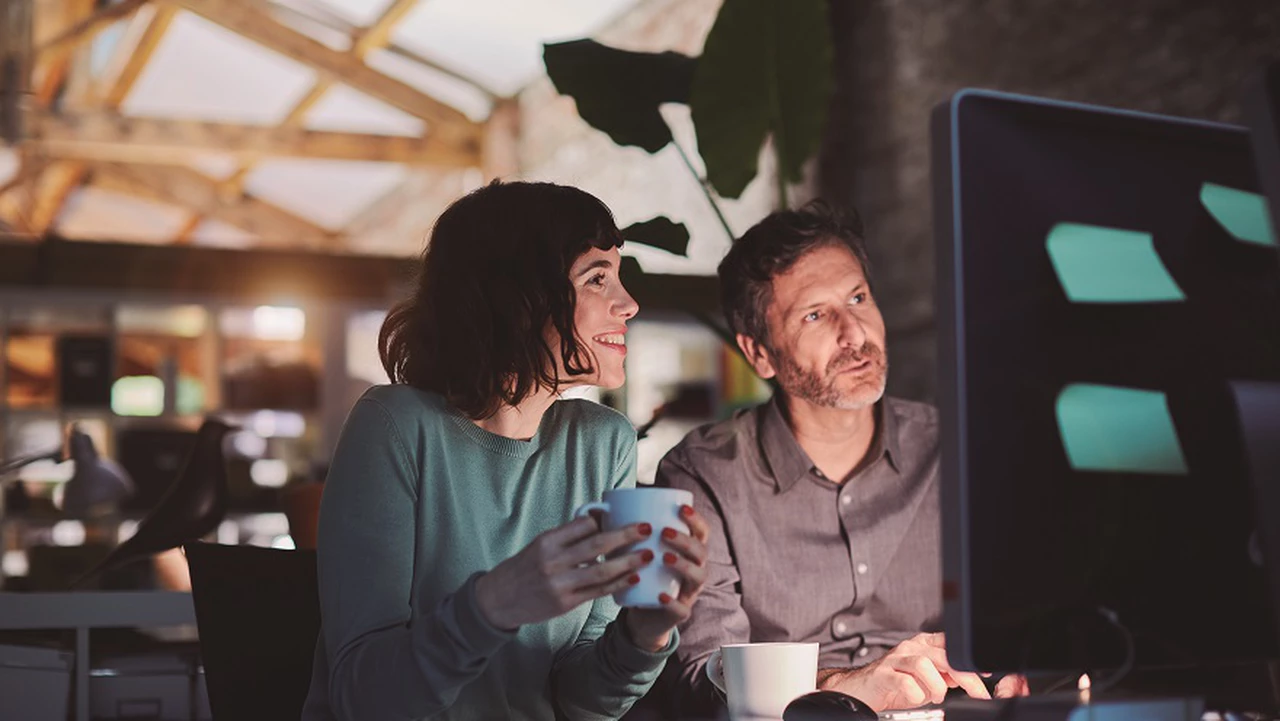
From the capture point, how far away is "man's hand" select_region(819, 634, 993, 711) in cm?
114

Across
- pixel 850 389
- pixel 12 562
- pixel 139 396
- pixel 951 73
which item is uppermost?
pixel 951 73

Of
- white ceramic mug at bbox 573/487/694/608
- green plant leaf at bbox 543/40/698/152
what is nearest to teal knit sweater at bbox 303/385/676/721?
white ceramic mug at bbox 573/487/694/608

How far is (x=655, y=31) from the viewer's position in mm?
6559

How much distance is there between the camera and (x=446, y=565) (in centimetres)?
122

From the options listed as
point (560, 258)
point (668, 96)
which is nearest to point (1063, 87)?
point (668, 96)

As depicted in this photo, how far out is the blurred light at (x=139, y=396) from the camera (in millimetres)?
5285

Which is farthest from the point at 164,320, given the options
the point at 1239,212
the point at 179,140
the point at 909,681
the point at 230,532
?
the point at 1239,212

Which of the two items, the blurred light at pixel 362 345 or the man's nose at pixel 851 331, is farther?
the blurred light at pixel 362 345

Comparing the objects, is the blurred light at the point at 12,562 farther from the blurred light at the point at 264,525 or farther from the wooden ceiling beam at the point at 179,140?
the wooden ceiling beam at the point at 179,140

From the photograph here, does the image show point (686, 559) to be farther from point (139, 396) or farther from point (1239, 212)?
point (139, 396)

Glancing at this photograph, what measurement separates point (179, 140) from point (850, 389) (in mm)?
6690

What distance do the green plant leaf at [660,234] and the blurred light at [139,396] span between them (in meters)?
3.68

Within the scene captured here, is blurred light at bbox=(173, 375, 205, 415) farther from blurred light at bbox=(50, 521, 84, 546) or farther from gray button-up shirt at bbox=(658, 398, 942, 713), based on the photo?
gray button-up shirt at bbox=(658, 398, 942, 713)

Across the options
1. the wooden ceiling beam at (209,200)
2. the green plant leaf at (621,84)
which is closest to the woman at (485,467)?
the green plant leaf at (621,84)
